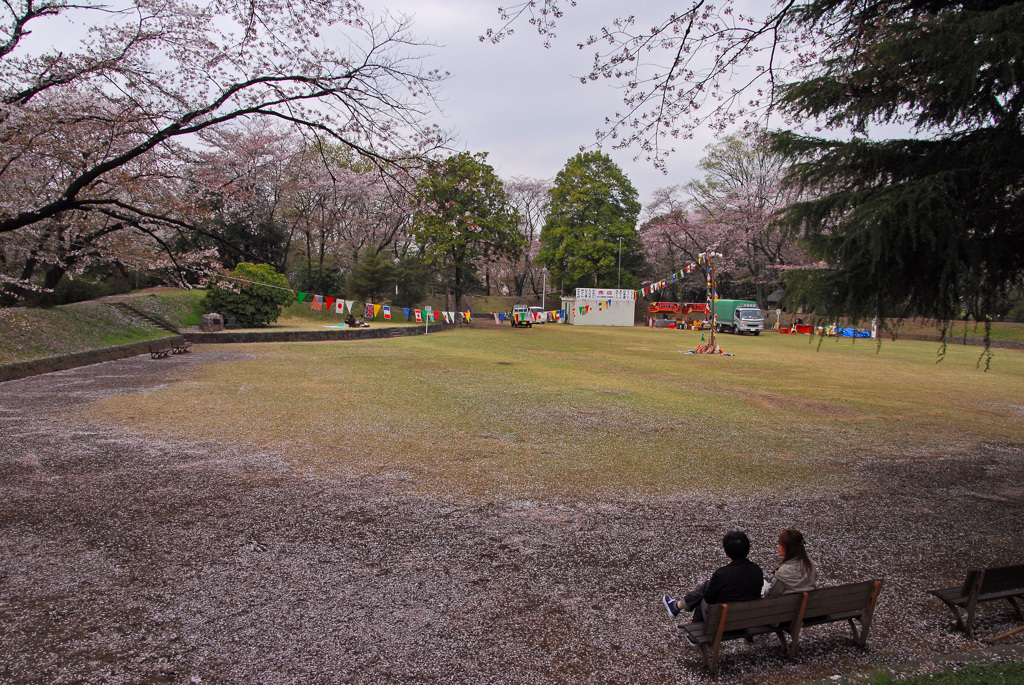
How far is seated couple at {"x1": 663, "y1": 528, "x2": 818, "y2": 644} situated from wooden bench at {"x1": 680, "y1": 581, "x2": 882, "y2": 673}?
0.41 ft

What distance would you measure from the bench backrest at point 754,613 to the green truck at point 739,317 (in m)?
31.8

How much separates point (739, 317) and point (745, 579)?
32.1 meters

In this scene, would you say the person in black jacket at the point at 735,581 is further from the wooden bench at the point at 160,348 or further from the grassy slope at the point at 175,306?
the grassy slope at the point at 175,306

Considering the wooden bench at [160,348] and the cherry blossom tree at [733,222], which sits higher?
the cherry blossom tree at [733,222]

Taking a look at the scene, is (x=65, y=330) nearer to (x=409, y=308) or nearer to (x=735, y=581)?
(x=409, y=308)

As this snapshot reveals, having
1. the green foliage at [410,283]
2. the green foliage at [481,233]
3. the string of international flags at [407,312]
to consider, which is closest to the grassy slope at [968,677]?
the string of international flags at [407,312]

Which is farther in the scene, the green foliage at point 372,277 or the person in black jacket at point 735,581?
the green foliage at point 372,277

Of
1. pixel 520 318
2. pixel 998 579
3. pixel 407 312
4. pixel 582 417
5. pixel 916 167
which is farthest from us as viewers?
pixel 520 318

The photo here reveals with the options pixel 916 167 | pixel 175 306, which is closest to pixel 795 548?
pixel 916 167

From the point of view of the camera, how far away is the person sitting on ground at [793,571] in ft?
10.6

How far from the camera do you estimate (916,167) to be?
558cm

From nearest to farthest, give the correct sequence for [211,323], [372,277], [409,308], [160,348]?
[160,348], [211,323], [409,308], [372,277]

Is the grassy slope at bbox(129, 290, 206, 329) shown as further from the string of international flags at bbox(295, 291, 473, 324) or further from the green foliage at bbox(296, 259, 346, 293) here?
the green foliage at bbox(296, 259, 346, 293)

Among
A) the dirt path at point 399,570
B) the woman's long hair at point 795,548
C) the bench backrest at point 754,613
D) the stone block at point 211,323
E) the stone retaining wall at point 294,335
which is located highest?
the stone block at point 211,323
